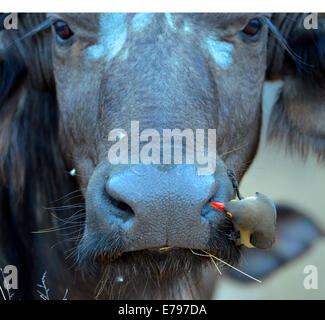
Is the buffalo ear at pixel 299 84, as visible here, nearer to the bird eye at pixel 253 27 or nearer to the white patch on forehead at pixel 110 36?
the bird eye at pixel 253 27

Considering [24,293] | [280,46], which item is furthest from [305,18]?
[24,293]

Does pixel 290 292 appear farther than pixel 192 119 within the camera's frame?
Yes

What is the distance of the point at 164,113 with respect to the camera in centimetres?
196

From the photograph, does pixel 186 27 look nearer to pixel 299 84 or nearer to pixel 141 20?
pixel 141 20

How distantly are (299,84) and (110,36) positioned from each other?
4.02 ft

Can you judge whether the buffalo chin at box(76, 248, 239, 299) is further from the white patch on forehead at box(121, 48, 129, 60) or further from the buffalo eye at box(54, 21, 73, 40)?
the buffalo eye at box(54, 21, 73, 40)

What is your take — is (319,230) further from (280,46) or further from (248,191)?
(280,46)

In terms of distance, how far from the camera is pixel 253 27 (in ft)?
7.99

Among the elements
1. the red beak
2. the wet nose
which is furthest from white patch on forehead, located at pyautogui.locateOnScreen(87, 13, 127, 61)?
the red beak

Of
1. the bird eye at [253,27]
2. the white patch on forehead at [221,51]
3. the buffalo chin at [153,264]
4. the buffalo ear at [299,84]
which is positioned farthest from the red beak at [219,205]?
the buffalo ear at [299,84]

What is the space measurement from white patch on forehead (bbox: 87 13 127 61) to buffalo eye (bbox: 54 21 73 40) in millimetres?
162

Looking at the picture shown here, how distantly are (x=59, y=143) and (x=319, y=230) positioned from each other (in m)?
2.00
